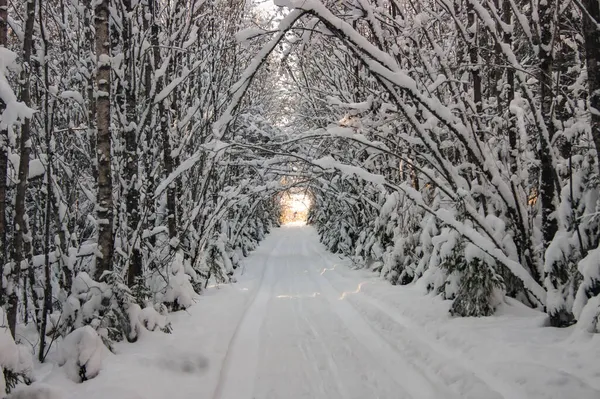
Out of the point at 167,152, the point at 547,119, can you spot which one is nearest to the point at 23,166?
the point at 167,152

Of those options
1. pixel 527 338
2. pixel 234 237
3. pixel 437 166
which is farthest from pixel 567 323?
pixel 234 237

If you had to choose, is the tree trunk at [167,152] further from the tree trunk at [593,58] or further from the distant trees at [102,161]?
the tree trunk at [593,58]

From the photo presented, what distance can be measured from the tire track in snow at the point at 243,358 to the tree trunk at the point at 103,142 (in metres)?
1.76

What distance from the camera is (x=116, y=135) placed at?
5.79 metres

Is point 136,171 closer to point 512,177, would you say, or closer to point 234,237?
point 512,177

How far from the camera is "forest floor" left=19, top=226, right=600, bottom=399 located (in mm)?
3374

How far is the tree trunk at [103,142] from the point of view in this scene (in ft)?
15.1

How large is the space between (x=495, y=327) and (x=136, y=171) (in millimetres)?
4948

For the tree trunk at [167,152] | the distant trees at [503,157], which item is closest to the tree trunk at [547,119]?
the distant trees at [503,157]

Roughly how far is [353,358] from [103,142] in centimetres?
372

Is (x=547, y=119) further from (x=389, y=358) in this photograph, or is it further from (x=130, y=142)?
(x=130, y=142)

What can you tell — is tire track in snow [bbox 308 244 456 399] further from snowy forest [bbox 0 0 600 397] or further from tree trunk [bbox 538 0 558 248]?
tree trunk [bbox 538 0 558 248]

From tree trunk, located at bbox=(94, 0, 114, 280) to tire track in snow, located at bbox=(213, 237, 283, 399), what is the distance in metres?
1.76

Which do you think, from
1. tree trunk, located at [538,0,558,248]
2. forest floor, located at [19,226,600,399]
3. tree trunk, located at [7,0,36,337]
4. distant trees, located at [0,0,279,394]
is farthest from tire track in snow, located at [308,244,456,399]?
tree trunk, located at [7,0,36,337]
